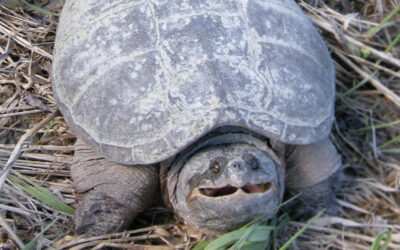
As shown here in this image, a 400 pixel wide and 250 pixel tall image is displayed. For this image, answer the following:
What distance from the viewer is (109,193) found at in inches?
85.6

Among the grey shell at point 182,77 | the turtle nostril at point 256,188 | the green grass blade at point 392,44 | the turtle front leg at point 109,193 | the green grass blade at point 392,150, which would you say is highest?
the grey shell at point 182,77

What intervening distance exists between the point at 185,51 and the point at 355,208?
1.50 m

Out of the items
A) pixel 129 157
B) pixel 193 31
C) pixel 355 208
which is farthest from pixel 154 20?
pixel 355 208

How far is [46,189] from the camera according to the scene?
239 cm

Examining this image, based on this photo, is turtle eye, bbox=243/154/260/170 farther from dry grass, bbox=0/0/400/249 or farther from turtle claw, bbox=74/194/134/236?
turtle claw, bbox=74/194/134/236

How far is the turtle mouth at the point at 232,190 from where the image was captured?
1.93 m

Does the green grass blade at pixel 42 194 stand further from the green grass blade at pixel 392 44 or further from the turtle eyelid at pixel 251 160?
the green grass blade at pixel 392 44

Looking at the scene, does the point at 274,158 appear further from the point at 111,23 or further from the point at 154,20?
the point at 111,23

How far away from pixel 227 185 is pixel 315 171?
80 centimetres

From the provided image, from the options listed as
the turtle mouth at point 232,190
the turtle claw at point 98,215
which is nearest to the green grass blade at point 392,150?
the turtle mouth at point 232,190

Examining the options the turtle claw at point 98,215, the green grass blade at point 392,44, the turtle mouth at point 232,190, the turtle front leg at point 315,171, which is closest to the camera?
the turtle mouth at point 232,190

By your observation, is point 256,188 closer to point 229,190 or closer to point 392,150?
point 229,190

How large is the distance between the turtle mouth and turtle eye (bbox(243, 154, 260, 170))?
0.30ft

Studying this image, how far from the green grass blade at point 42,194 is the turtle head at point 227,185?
25.3 inches
